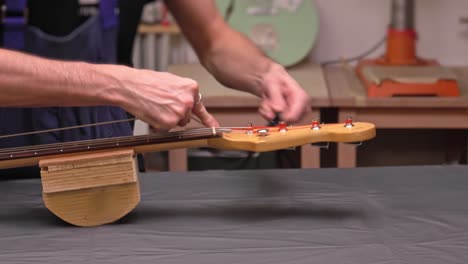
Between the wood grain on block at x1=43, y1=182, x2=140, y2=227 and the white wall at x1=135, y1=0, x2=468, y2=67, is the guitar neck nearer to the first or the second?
the wood grain on block at x1=43, y1=182, x2=140, y2=227

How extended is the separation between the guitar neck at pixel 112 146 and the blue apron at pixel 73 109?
26 cm

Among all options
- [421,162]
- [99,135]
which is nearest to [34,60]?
[99,135]

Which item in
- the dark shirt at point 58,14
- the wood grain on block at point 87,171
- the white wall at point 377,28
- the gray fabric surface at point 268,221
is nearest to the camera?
the gray fabric surface at point 268,221

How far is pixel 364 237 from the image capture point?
1.02 meters

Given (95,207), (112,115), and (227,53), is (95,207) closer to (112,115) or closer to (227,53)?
(112,115)

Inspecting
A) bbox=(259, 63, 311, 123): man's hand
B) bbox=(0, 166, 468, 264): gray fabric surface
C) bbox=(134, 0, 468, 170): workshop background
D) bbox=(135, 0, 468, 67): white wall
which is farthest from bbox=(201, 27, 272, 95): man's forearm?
bbox=(135, 0, 468, 67): white wall

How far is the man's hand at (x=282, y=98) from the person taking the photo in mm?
1289

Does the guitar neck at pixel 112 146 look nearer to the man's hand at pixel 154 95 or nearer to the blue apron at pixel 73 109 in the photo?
the man's hand at pixel 154 95

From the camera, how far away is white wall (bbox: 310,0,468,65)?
2553 mm

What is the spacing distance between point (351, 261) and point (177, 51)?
1.76m

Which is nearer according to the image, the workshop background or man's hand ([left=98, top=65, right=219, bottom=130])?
man's hand ([left=98, top=65, right=219, bottom=130])

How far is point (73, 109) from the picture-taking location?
4.58 feet

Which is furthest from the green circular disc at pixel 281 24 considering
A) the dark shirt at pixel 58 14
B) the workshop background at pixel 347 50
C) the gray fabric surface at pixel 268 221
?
the gray fabric surface at pixel 268 221

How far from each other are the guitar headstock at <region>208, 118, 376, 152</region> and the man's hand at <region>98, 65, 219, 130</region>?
0.07 metres
